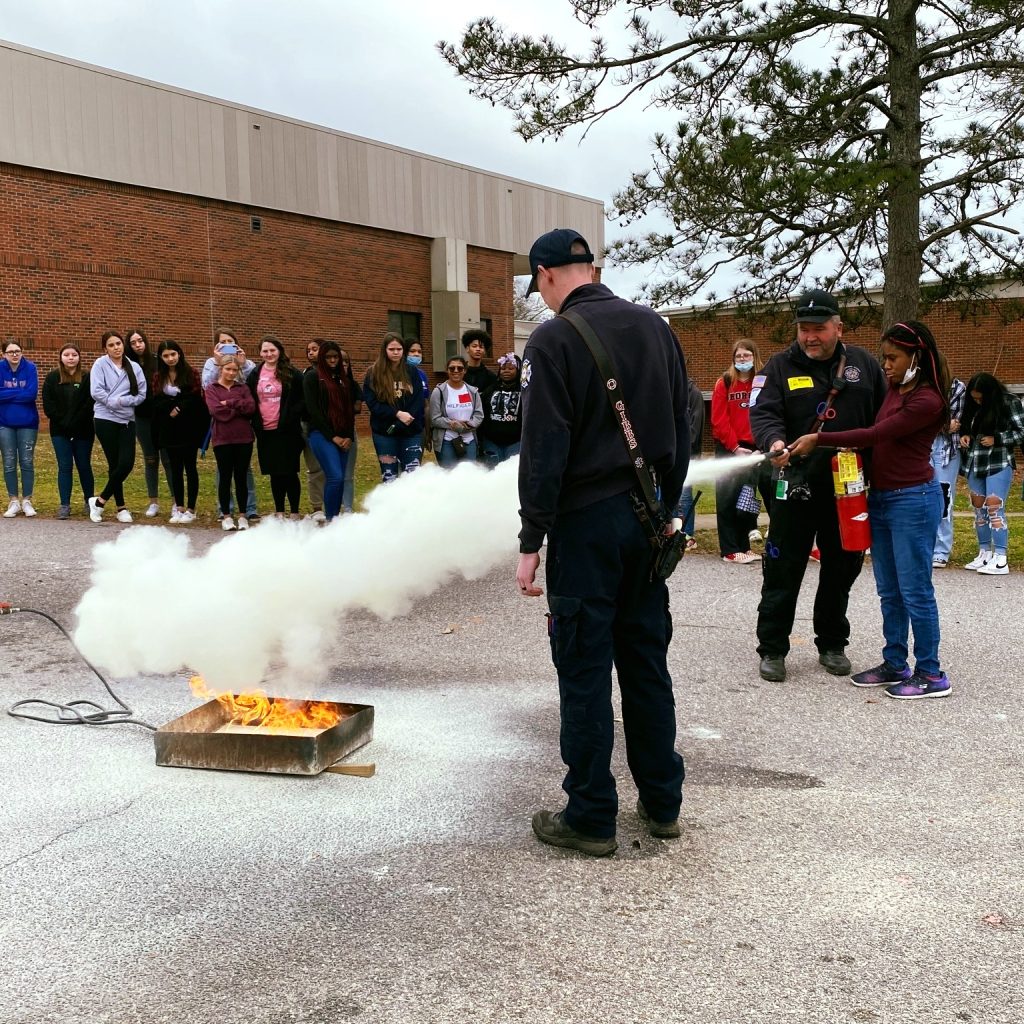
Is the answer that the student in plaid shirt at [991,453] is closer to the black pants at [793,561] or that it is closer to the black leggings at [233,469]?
the black pants at [793,561]

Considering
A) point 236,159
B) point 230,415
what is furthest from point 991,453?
point 236,159

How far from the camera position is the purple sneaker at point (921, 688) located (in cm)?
560

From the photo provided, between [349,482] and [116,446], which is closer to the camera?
[349,482]

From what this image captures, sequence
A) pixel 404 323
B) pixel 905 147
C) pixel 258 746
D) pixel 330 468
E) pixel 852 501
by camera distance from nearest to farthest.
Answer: pixel 258 746
pixel 852 501
pixel 330 468
pixel 905 147
pixel 404 323

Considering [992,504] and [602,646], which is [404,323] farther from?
[602,646]

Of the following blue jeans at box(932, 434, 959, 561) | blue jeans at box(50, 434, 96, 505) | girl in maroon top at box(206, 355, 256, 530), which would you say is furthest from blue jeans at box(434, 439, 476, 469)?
blue jeans at box(932, 434, 959, 561)

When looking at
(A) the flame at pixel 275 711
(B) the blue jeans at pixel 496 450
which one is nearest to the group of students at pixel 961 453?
(B) the blue jeans at pixel 496 450

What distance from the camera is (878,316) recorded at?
53.6 ft

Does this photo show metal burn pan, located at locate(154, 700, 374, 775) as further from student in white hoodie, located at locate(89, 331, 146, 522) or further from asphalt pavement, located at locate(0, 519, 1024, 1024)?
student in white hoodie, located at locate(89, 331, 146, 522)

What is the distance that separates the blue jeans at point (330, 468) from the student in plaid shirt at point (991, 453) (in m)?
6.04

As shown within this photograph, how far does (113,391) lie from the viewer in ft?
37.3

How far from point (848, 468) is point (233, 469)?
7559 millimetres

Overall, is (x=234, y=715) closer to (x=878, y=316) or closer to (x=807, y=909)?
(x=807, y=909)

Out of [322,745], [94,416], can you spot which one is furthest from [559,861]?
[94,416]
